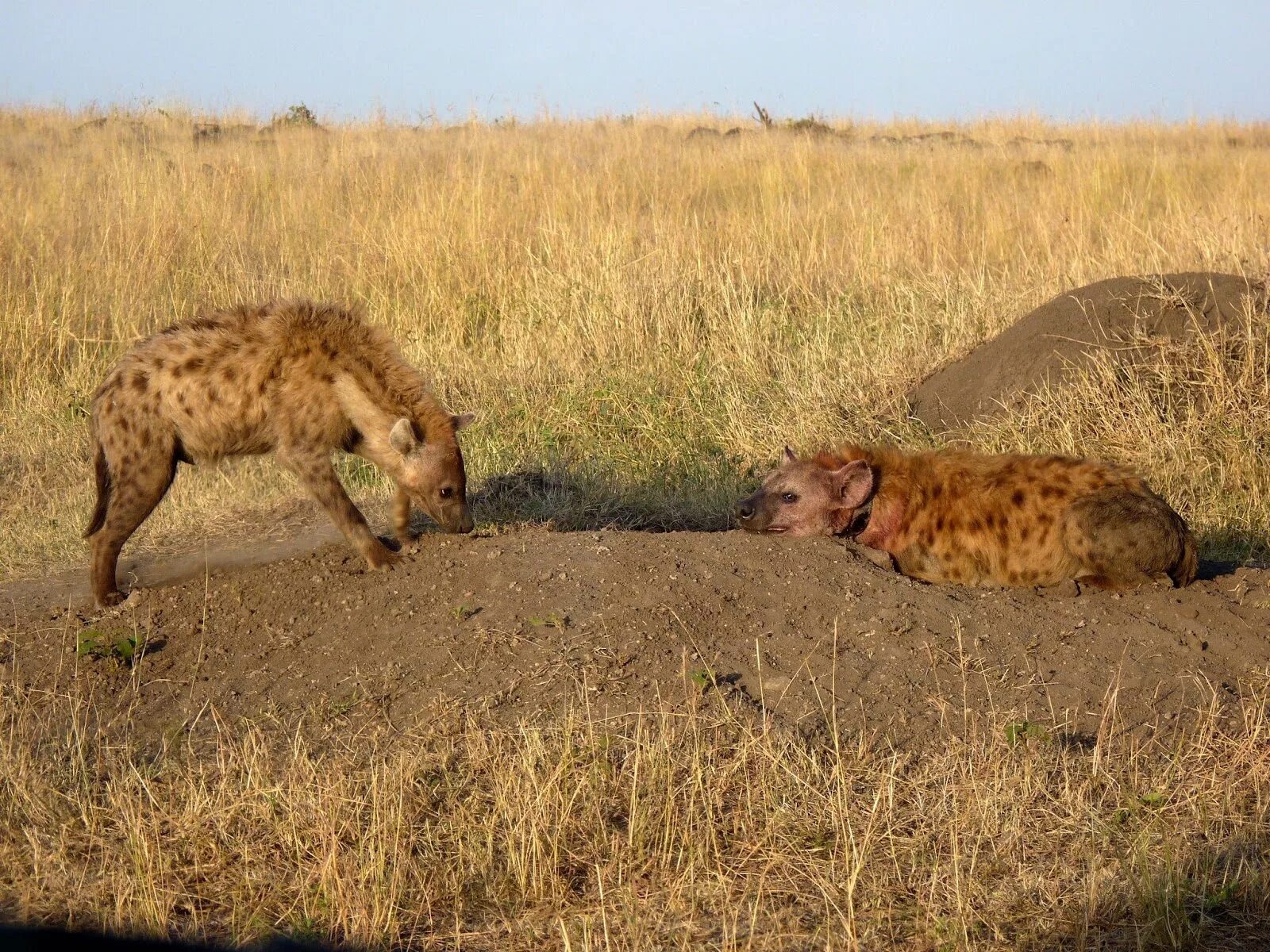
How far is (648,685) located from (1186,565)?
2.49 m

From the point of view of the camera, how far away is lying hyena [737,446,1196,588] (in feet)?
18.5

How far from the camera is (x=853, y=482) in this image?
19.4 ft

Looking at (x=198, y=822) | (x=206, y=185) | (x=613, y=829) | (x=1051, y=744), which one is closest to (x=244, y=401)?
(x=198, y=822)

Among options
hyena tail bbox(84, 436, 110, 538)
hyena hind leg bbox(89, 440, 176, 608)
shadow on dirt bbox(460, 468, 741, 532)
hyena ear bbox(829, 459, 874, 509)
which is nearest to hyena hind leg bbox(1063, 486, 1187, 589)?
hyena ear bbox(829, 459, 874, 509)

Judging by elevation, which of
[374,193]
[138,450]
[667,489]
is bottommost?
[667,489]

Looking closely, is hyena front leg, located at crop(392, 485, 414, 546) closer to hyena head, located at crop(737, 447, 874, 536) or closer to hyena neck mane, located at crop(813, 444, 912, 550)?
hyena head, located at crop(737, 447, 874, 536)

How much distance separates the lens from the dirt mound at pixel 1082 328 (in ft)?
25.6

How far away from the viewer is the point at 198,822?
377 centimetres

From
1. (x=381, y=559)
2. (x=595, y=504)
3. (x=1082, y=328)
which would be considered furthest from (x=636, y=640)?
(x=1082, y=328)

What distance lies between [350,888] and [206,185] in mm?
10998

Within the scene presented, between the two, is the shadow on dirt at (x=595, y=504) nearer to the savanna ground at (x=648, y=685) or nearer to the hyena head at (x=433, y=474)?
the savanna ground at (x=648, y=685)

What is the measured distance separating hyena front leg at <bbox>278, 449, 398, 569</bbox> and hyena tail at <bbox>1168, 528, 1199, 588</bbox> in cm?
317

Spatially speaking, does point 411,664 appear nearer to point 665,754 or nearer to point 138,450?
point 665,754

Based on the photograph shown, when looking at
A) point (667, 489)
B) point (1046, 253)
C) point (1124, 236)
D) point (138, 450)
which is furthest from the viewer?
point (1046, 253)
